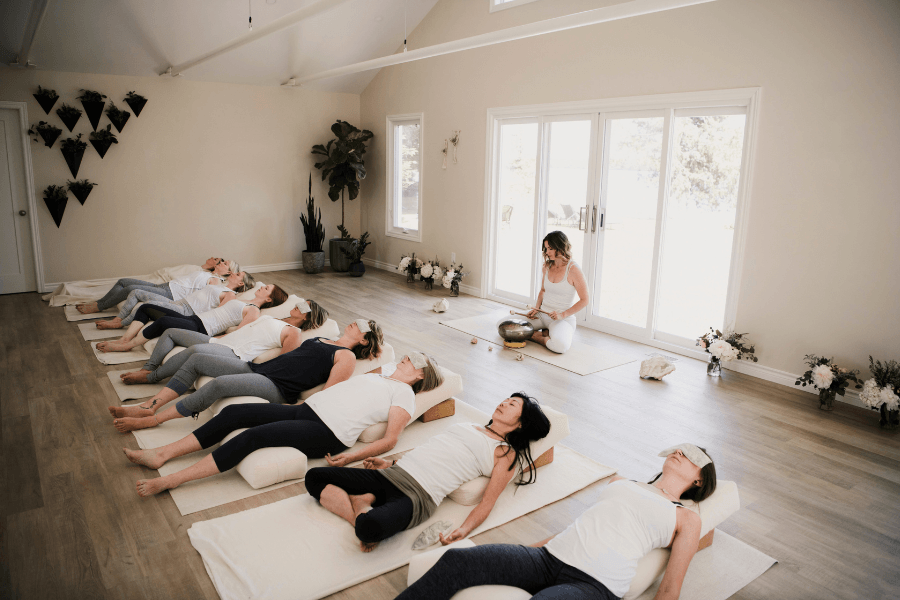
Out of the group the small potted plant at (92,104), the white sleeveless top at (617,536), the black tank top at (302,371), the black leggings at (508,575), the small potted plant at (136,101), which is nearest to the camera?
the black leggings at (508,575)

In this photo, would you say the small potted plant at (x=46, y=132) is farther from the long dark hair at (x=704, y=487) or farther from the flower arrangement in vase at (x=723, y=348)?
the long dark hair at (x=704, y=487)

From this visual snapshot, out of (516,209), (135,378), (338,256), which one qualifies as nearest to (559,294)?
(516,209)

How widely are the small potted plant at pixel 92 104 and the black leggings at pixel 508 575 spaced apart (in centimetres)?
730

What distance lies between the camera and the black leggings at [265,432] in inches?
111

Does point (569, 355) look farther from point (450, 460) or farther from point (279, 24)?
A: point (279, 24)

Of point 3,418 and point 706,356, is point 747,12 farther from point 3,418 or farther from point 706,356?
point 3,418

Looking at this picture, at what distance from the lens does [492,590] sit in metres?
1.94

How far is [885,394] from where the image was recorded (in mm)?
3678

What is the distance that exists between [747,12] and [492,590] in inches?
177

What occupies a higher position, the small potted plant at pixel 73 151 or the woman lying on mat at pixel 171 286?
the small potted plant at pixel 73 151

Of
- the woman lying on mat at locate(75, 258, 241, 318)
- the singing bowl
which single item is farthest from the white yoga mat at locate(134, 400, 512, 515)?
the woman lying on mat at locate(75, 258, 241, 318)

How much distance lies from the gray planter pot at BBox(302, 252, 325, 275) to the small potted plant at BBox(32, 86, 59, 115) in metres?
3.42

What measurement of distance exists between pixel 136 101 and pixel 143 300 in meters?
3.27

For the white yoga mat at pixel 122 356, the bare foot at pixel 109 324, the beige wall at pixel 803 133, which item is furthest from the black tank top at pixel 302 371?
the beige wall at pixel 803 133
